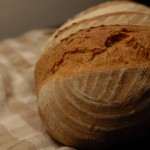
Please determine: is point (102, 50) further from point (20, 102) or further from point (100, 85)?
point (20, 102)

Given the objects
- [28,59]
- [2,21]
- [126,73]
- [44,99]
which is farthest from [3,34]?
[126,73]

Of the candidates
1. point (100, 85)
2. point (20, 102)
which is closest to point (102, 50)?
point (100, 85)

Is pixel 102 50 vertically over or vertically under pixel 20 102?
over

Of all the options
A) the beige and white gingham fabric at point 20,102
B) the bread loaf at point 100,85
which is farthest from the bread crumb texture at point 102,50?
the beige and white gingham fabric at point 20,102

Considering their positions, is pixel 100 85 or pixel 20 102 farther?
pixel 20 102

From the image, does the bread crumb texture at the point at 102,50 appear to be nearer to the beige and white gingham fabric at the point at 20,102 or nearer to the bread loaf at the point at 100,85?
the bread loaf at the point at 100,85

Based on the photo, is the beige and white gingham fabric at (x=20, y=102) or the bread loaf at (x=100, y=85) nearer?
the bread loaf at (x=100, y=85)
